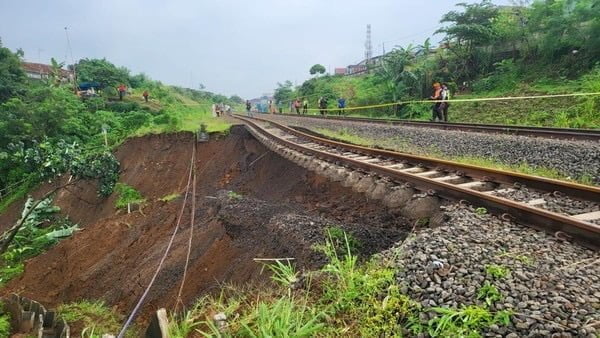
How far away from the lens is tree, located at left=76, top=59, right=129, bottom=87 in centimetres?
4431

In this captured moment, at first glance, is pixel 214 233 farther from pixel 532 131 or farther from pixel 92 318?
pixel 532 131

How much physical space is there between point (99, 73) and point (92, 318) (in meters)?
44.2

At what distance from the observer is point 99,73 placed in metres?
45.0

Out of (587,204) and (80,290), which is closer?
(587,204)

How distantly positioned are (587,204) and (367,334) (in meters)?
3.45

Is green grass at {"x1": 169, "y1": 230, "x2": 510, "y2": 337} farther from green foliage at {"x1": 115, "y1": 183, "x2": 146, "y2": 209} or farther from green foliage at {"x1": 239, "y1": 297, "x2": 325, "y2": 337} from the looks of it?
green foliage at {"x1": 115, "y1": 183, "x2": 146, "y2": 209}

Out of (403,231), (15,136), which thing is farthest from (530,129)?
(15,136)

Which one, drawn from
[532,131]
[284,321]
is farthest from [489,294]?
[532,131]

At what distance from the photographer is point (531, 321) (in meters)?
2.60

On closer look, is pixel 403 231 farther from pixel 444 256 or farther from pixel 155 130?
pixel 155 130

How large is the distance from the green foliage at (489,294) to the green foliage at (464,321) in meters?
0.10

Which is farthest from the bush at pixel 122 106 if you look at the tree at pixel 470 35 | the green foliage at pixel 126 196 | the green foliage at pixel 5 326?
the green foliage at pixel 5 326

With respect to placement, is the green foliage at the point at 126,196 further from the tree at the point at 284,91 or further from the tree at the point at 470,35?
the tree at the point at 284,91

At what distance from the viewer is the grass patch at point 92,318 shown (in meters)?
6.46
